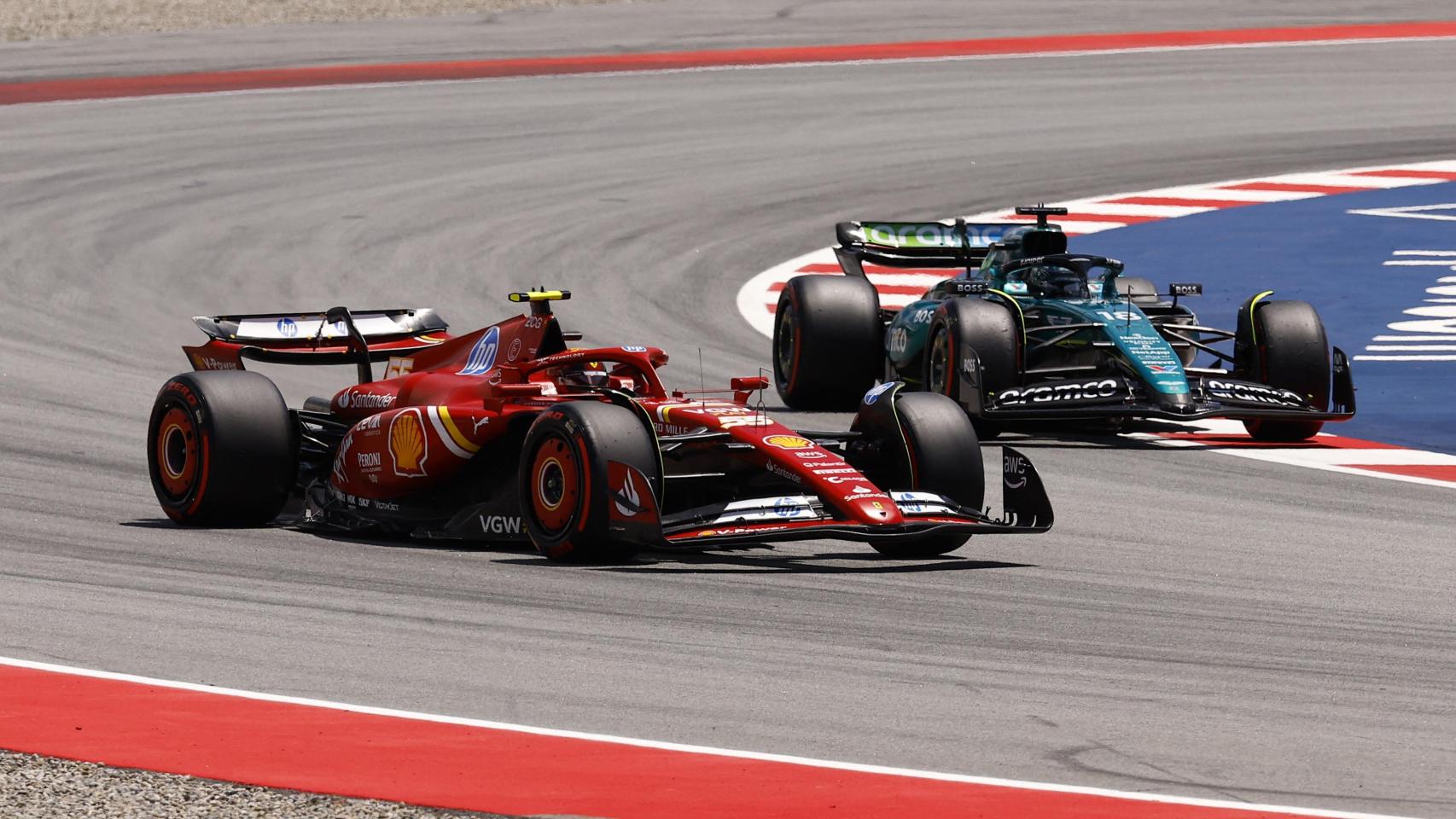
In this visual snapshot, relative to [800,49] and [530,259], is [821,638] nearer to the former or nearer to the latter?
[530,259]

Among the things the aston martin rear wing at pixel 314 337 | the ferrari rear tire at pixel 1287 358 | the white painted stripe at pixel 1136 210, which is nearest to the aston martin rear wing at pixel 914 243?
the ferrari rear tire at pixel 1287 358

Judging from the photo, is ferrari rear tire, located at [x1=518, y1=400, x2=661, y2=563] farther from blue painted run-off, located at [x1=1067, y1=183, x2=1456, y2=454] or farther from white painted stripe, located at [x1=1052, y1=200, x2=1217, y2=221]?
white painted stripe, located at [x1=1052, y1=200, x2=1217, y2=221]

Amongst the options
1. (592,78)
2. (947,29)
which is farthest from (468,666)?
(947,29)

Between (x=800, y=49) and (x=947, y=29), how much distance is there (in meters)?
3.18

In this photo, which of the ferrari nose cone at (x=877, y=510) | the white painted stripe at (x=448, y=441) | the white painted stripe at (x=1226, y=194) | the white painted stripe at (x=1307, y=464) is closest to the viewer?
the ferrari nose cone at (x=877, y=510)

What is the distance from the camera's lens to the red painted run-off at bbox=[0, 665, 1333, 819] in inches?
266

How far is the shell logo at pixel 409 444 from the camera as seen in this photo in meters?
11.6

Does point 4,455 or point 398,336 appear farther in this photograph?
point 4,455

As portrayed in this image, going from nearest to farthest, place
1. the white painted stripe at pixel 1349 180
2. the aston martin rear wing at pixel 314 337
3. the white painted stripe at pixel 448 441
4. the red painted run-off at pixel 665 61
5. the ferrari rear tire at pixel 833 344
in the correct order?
1. the white painted stripe at pixel 448 441
2. the aston martin rear wing at pixel 314 337
3. the ferrari rear tire at pixel 833 344
4. the white painted stripe at pixel 1349 180
5. the red painted run-off at pixel 665 61

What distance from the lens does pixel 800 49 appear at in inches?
1398

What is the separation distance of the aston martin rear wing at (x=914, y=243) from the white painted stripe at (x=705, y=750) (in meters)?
9.83

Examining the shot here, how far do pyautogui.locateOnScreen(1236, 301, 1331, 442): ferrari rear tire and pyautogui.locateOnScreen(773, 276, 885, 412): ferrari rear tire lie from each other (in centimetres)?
263

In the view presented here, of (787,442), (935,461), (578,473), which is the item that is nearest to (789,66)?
(935,461)

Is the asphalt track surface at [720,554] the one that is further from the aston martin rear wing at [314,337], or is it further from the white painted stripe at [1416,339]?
the white painted stripe at [1416,339]
